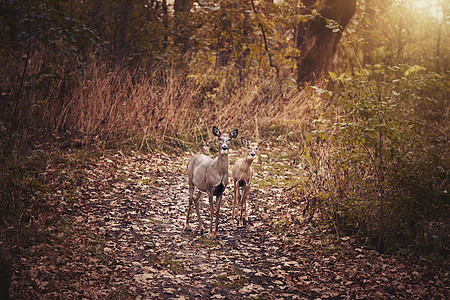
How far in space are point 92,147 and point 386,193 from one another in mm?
7882

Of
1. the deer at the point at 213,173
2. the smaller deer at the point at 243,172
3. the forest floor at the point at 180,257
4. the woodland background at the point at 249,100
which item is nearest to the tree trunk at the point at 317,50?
the woodland background at the point at 249,100

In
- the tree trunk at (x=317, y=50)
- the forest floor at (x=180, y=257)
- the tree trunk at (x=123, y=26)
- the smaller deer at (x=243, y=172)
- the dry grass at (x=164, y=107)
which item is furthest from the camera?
the tree trunk at (x=317, y=50)

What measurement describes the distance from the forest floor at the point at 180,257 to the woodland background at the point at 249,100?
0.43m

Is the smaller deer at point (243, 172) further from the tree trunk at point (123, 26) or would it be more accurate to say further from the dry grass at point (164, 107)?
the tree trunk at point (123, 26)

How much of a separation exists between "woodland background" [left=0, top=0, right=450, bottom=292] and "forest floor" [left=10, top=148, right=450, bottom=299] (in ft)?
1.42

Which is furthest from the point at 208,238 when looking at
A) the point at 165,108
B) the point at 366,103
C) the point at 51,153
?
the point at 165,108

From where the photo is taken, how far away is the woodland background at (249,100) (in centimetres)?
673

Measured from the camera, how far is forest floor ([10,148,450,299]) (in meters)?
5.67

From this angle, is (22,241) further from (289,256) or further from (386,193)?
(386,193)

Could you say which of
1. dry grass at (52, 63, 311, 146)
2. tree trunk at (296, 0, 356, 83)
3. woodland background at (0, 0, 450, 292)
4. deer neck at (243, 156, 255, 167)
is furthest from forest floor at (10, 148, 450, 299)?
tree trunk at (296, 0, 356, 83)

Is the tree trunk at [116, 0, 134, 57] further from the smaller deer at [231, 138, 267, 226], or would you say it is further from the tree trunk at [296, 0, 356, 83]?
the smaller deer at [231, 138, 267, 226]

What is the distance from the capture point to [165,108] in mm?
14461

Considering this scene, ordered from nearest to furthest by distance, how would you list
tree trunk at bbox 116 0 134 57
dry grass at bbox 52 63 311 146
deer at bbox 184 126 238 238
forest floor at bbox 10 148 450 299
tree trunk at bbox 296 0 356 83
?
1. forest floor at bbox 10 148 450 299
2. deer at bbox 184 126 238 238
3. dry grass at bbox 52 63 311 146
4. tree trunk at bbox 116 0 134 57
5. tree trunk at bbox 296 0 356 83

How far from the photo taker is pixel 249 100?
53.5 ft
